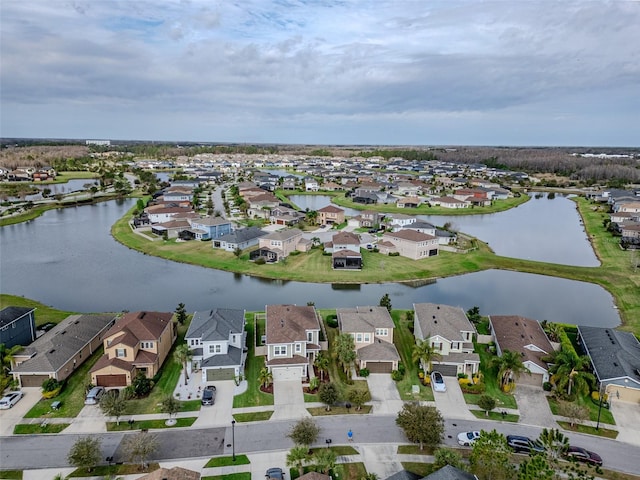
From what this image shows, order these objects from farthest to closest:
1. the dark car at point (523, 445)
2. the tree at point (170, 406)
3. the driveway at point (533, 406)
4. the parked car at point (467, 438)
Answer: the driveway at point (533, 406), the tree at point (170, 406), the parked car at point (467, 438), the dark car at point (523, 445)

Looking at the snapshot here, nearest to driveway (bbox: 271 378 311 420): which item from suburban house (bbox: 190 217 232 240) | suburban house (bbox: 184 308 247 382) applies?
suburban house (bbox: 184 308 247 382)

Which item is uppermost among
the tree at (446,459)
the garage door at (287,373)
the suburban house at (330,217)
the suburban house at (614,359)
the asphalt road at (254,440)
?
the suburban house at (330,217)

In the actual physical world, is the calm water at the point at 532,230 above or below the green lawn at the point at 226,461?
above

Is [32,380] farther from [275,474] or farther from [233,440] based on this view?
[275,474]

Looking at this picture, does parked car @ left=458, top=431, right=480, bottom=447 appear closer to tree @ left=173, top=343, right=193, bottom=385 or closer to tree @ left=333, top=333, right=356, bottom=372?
tree @ left=333, top=333, right=356, bottom=372

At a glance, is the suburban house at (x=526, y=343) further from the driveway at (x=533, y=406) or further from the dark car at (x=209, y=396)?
the dark car at (x=209, y=396)

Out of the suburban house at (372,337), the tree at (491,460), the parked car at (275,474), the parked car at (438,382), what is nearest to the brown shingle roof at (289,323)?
the suburban house at (372,337)

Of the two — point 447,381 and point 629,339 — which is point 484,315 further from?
point 447,381
